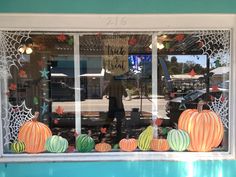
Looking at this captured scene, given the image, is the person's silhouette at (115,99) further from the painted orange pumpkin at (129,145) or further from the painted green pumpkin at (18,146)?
the painted green pumpkin at (18,146)

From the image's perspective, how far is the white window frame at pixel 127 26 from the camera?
4.44 meters

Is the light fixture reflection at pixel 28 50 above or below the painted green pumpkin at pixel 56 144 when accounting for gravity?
above

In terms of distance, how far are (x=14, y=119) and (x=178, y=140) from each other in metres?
2.29

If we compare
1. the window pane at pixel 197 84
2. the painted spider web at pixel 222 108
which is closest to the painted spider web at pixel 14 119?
the window pane at pixel 197 84

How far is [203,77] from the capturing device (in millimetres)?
4766

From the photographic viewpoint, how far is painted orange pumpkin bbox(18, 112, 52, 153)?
4609 mm

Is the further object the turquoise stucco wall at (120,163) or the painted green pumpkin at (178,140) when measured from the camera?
the painted green pumpkin at (178,140)

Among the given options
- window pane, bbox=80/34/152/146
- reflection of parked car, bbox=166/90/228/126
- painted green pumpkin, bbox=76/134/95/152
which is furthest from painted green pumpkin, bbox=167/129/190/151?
painted green pumpkin, bbox=76/134/95/152

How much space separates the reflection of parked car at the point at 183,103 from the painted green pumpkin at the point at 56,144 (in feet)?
5.03

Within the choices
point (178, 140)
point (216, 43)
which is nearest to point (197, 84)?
point (216, 43)

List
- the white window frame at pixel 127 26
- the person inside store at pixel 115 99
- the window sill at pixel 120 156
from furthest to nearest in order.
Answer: the person inside store at pixel 115 99 → the window sill at pixel 120 156 → the white window frame at pixel 127 26

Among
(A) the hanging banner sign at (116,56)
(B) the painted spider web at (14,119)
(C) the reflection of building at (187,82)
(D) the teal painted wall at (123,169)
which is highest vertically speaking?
(A) the hanging banner sign at (116,56)

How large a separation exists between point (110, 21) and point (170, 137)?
1.81m
